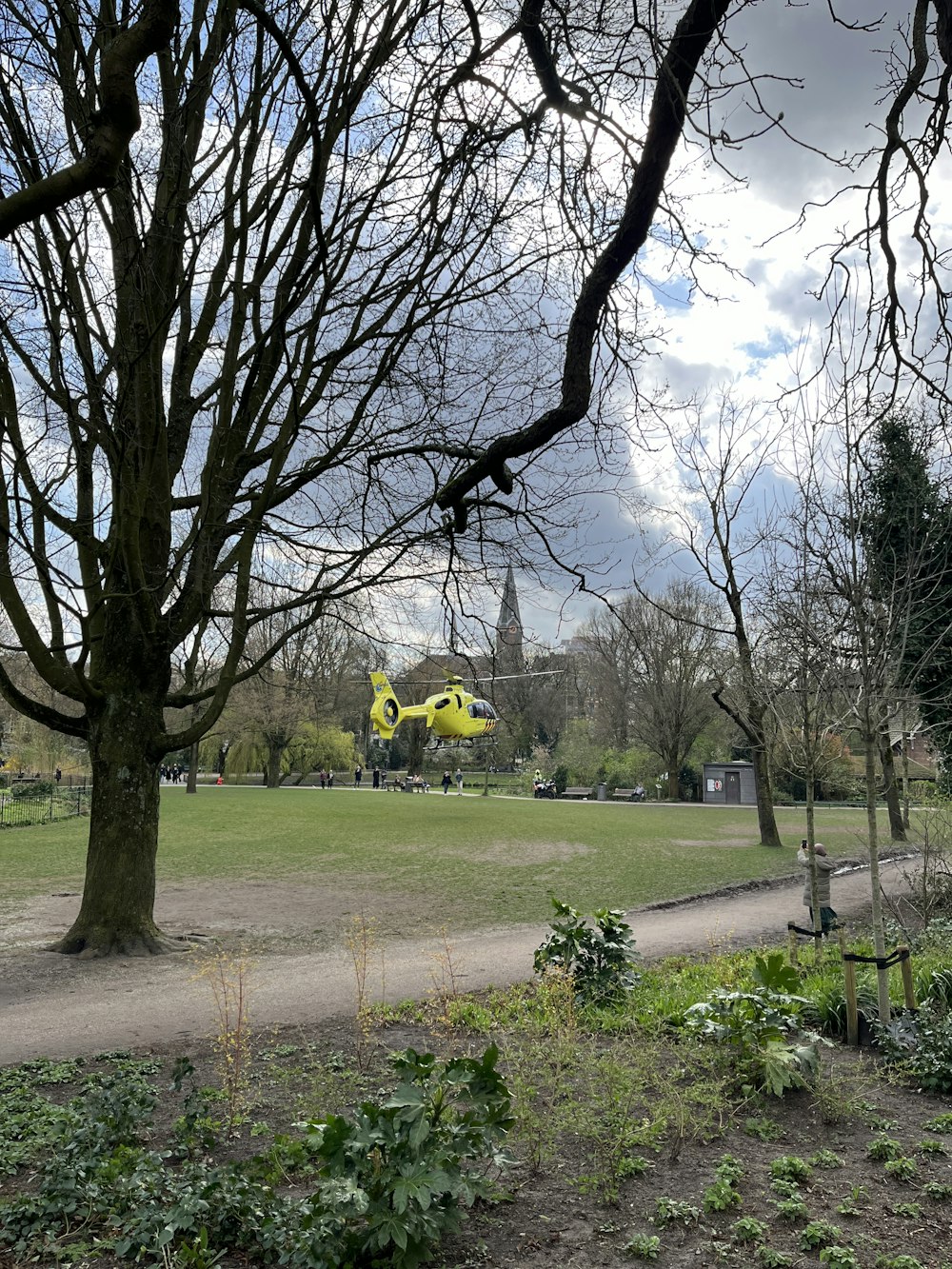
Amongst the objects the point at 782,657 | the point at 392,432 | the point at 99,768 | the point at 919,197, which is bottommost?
the point at 99,768

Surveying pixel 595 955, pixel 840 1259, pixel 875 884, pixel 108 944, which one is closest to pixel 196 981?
pixel 108 944

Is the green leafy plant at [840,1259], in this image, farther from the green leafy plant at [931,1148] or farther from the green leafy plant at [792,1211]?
the green leafy plant at [931,1148]

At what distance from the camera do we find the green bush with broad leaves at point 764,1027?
5133mm

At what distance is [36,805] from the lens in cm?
3195

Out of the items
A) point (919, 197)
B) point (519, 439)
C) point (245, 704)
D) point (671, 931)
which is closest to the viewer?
point (919, 197)

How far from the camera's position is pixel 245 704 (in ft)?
151

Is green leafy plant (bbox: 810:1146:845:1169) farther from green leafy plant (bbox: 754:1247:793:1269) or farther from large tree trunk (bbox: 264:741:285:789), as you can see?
large tree trunk (bbox: 264:741:285:789)

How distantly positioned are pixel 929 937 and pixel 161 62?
37.5ft

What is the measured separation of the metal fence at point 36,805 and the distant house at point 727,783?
30.6m

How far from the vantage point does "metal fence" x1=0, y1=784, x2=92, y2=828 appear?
29.5 metres

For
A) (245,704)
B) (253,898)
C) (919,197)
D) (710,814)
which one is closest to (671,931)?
(253,898)

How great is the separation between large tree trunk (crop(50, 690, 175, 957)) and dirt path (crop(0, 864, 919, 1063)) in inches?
14.1

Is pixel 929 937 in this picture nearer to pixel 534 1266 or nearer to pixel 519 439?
pixel 534 1266

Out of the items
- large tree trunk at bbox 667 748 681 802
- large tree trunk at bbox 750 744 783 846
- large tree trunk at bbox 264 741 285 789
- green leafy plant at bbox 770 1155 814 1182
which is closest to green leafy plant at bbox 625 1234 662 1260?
green leafy plant at bbox 770 1155 814 1182
